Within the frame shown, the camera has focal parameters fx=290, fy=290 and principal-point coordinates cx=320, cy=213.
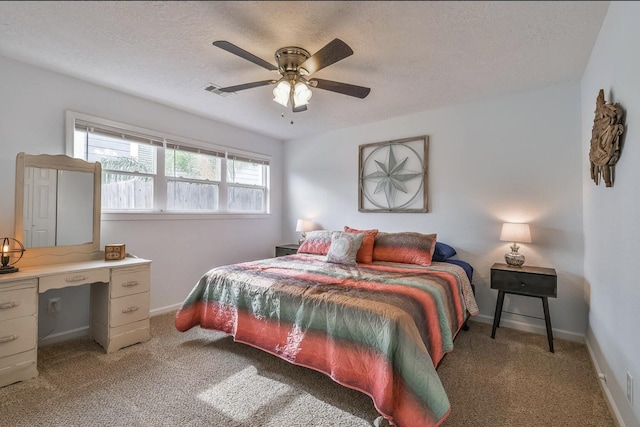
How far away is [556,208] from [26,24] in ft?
15.2

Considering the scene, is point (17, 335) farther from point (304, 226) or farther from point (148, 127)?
point (304, 226)

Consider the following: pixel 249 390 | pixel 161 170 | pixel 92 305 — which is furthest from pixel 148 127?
pixel 249 390

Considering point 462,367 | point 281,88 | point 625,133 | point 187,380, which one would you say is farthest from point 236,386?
point 625,133

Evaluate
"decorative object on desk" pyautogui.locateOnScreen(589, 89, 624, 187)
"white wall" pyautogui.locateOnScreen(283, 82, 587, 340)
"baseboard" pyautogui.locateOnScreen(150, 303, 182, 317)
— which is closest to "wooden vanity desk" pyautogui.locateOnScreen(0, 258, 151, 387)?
"baseboard" pyautogui.locateOnScreen(150, 303, 182, 317)

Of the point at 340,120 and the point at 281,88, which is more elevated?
the point at 340,120

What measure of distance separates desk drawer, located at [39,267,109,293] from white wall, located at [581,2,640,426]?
141 inches

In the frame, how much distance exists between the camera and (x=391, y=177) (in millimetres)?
3887

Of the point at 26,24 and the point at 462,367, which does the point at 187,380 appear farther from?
the point at 26,24

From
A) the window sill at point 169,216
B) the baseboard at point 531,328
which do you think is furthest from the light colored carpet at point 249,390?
the window sill at point 169,216

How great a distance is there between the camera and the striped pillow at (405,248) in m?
3.04

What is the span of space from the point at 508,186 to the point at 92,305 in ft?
14.4

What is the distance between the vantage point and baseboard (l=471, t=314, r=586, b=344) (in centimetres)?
278

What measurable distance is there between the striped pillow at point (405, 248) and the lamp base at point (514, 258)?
2.32 feet

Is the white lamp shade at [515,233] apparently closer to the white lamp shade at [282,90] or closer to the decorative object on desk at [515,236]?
the decorative object on desk at [515,236]
